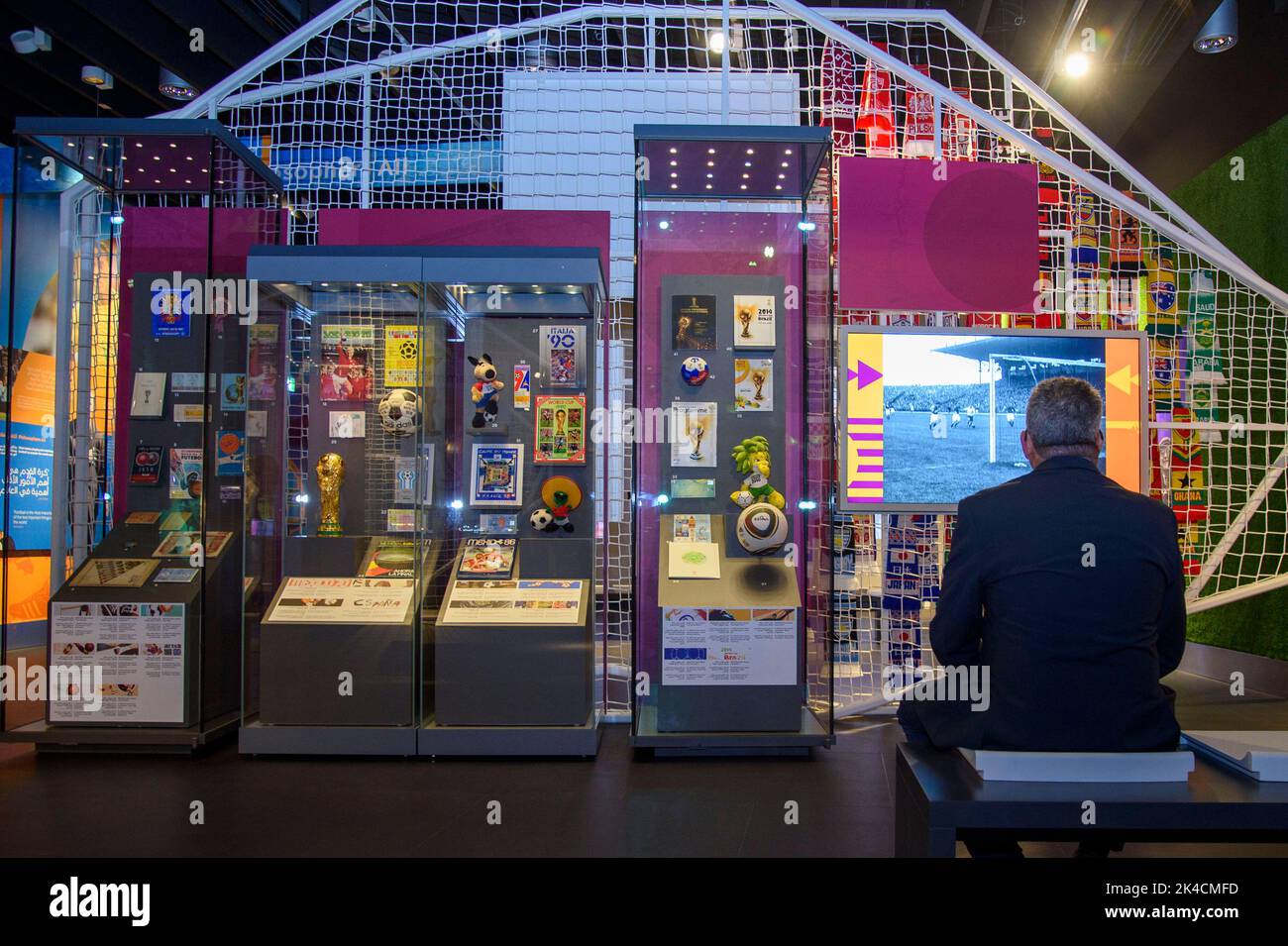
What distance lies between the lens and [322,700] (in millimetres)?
4203

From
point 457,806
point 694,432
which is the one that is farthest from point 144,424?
point 694,432

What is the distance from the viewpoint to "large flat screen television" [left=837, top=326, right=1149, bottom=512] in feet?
14.8

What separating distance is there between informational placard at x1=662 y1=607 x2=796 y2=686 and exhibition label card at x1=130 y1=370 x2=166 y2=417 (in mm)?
3077

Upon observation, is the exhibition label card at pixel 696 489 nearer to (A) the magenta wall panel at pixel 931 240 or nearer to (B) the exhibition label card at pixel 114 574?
(A) the magenta wall panel at pixel 931 240

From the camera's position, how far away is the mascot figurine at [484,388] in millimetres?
4500

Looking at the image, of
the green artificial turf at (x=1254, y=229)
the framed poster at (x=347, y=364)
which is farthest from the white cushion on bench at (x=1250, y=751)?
the green artificial turf at (x=1254, y=229)

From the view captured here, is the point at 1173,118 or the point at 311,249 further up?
the point at 1173,118

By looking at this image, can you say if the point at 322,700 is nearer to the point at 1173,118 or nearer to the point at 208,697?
the point at 208,697

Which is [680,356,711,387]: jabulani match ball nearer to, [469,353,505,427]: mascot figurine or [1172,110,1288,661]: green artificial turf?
[469,353,505,427]: mascot figurine

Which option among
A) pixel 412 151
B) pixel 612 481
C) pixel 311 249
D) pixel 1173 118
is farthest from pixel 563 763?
pixel 1173 118

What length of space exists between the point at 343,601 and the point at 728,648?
78.5 inches

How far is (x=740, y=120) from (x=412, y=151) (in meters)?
2.09

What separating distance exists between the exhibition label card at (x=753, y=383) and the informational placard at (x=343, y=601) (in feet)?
6.63
